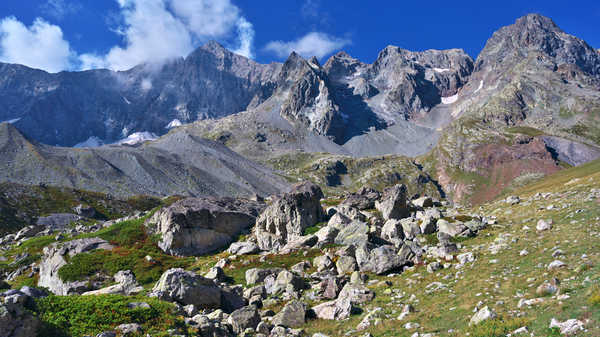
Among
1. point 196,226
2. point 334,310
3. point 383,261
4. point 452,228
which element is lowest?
point 334,310

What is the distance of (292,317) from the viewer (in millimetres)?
22750

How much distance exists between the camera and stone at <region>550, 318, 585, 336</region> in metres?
11.8

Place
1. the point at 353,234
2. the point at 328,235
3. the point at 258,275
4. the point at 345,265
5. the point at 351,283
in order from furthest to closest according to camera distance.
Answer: the point at 328,235 < the point at 353,234 < the point at 258,275 < the point at 345,265 < the point at 351,283

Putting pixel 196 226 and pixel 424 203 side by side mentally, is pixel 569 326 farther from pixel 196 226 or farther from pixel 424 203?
pixel 196 226

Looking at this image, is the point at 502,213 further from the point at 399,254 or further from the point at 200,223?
the point at 200,223

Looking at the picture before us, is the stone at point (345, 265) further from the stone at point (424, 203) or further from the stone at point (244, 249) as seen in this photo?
the stone at point (424, 203)

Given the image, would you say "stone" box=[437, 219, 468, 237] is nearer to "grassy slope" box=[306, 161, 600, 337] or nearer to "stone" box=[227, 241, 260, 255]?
"grassy slope" box=[306, 161, 600, 337]

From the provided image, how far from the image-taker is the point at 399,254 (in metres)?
30.3

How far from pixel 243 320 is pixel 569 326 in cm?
1667

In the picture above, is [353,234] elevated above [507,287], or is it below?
above

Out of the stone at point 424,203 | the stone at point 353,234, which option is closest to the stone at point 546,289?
the stone at point 353,234

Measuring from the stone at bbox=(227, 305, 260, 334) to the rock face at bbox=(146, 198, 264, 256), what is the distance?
41324 mm

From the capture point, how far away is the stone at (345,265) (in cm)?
3209

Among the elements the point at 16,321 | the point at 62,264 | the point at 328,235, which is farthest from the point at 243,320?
the point at 62,264
